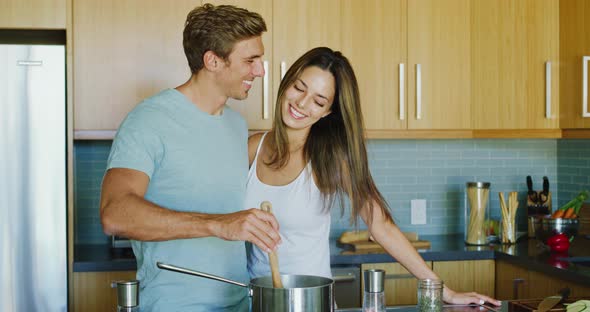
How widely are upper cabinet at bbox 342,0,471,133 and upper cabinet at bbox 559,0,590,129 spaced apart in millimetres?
483

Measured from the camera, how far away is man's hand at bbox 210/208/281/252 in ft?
6.08

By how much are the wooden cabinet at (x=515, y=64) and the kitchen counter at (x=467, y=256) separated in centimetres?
63

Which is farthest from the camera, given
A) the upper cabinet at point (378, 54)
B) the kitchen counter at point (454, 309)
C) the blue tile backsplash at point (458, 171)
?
the blue tile backsplash at point (458, 171)

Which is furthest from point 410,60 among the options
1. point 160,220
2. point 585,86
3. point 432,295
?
point 160,220

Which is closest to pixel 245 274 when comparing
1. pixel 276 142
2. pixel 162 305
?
pixel 162 305

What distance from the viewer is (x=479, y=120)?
4.14m

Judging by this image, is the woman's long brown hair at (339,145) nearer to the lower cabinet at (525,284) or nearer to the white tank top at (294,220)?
the white tank top at (294,220)

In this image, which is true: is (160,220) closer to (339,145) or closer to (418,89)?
(339,145)

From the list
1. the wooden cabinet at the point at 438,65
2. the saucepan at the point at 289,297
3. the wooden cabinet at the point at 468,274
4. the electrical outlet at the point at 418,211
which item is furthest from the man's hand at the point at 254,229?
the electrical outlet at the point at 418,211

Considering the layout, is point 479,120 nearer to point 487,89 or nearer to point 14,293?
point 487,89

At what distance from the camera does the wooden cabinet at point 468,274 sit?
3.83m

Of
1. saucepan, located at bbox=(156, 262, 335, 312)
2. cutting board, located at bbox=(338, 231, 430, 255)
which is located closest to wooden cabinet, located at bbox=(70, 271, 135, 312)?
cutting board, located at bbox=(338, 231, 430, 255)

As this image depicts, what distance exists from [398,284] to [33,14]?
2.06 m

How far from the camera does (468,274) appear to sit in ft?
12.6
